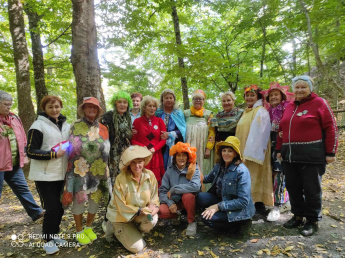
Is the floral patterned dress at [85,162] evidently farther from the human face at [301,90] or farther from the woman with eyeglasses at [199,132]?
the human face at [301,90]

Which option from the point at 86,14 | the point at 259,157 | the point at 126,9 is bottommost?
the point at 259,157

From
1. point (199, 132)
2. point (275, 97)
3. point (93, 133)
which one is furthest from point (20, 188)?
point (275, 97)

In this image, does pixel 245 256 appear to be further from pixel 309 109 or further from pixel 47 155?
pixel 47 155

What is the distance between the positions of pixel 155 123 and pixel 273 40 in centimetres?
658

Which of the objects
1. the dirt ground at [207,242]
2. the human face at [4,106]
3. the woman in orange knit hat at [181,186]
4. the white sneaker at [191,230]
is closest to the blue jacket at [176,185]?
the woman in orange knit hat at [181,186]

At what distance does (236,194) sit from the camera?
3188 mm

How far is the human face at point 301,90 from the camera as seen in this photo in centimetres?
312

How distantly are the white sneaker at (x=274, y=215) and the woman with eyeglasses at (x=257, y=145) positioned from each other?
0.10 metres

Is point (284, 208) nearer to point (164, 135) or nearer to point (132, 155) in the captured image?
point (164, 135)

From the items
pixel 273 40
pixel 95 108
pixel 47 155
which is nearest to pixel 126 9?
pixel 273 40

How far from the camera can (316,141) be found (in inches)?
118

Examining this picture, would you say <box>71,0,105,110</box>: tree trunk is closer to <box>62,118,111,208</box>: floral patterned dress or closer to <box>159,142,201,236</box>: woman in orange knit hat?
<box>62,118,111,208</box>: floral patterned dress

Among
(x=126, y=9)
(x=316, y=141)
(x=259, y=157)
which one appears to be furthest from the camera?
(x=126, y=9)

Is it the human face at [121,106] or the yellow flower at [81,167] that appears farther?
the human face at [121,106]
